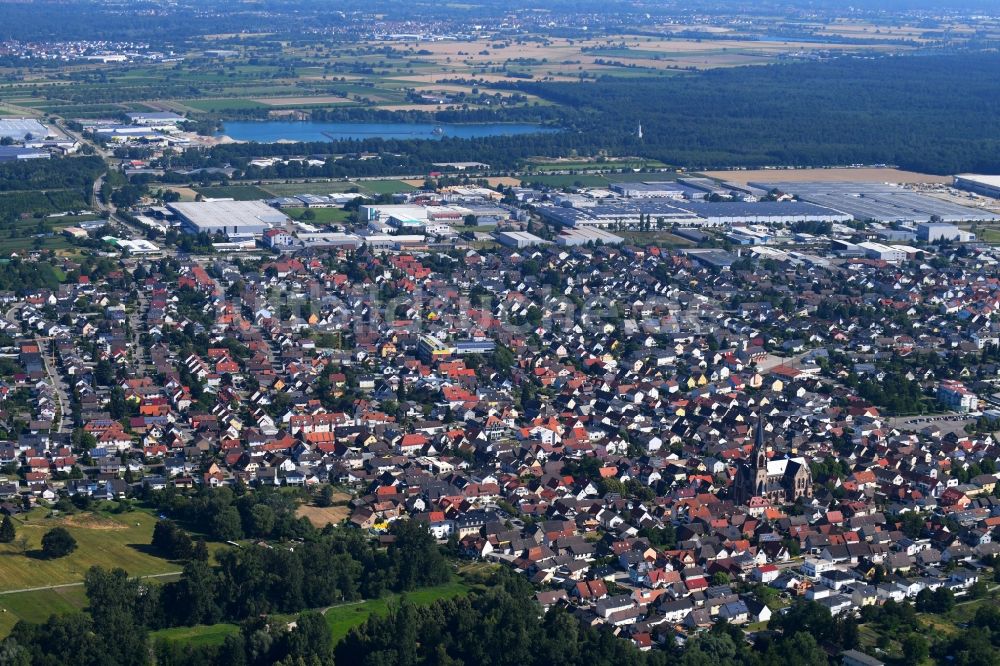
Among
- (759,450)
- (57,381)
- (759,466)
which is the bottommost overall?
(57,381)

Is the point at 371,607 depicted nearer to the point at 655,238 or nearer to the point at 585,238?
the point at 585,238

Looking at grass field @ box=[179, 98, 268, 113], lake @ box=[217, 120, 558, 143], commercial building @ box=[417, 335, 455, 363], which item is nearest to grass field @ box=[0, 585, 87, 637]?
commercial building @ box=[417, 335, 455, 363]

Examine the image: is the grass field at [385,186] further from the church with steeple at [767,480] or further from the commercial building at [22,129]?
the church with steeple at [767,480]

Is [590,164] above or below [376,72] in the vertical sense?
above

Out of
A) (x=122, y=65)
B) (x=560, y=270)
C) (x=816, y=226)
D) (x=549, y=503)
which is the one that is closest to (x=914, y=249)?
(x=816, y=226)

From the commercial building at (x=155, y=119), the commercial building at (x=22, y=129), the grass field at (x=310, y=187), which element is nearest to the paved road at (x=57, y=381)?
the grass field at (x=310, y=187)

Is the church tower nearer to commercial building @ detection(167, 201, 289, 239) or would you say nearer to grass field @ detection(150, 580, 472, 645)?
grass field @ detection(150, 580, 472, 645)

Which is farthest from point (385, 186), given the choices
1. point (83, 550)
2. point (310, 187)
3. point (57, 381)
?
point (83, 550)
